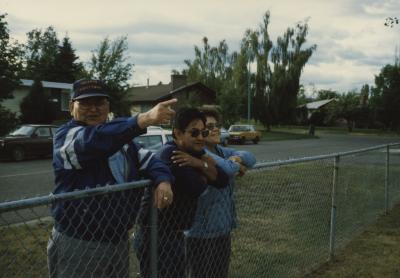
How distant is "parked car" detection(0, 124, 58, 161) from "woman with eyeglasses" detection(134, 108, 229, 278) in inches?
621

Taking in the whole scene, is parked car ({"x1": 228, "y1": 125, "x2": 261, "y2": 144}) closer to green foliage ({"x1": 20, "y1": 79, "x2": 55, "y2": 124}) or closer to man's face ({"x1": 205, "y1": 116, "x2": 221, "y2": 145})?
green foliage ({"x1": 20, "y1": 79, "x2": 55, "y2": 124})

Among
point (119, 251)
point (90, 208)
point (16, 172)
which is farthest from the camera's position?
point (16, 172)

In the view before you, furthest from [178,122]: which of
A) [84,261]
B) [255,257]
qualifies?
[255,257]

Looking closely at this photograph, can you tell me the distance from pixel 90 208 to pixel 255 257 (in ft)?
10.6

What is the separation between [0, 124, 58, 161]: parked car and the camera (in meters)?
16.8

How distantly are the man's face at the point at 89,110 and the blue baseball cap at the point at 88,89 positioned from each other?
0.09 ft

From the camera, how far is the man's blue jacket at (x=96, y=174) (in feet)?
6.52

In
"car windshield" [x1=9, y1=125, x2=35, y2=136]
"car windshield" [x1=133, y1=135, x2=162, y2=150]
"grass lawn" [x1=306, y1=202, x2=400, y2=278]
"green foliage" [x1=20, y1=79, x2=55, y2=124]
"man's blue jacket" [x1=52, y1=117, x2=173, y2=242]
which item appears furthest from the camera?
"green foliage" [x1=20, y1=79, x2=55, y2=124]

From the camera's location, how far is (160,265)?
2.58m

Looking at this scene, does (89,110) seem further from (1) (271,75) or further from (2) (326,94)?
(2) (326,94)

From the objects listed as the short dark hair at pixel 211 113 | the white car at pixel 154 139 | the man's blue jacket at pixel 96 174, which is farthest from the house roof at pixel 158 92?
the man's blue jacket at pixel 96 174

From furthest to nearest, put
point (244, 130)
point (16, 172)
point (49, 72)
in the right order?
point (49, 72), point (244, 130), point (16, 172)

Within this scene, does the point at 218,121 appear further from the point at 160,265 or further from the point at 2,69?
the point at 2,69

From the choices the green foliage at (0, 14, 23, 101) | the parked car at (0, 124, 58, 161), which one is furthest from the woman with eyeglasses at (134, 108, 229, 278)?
the parked car at (0, 124, 58, 161)
